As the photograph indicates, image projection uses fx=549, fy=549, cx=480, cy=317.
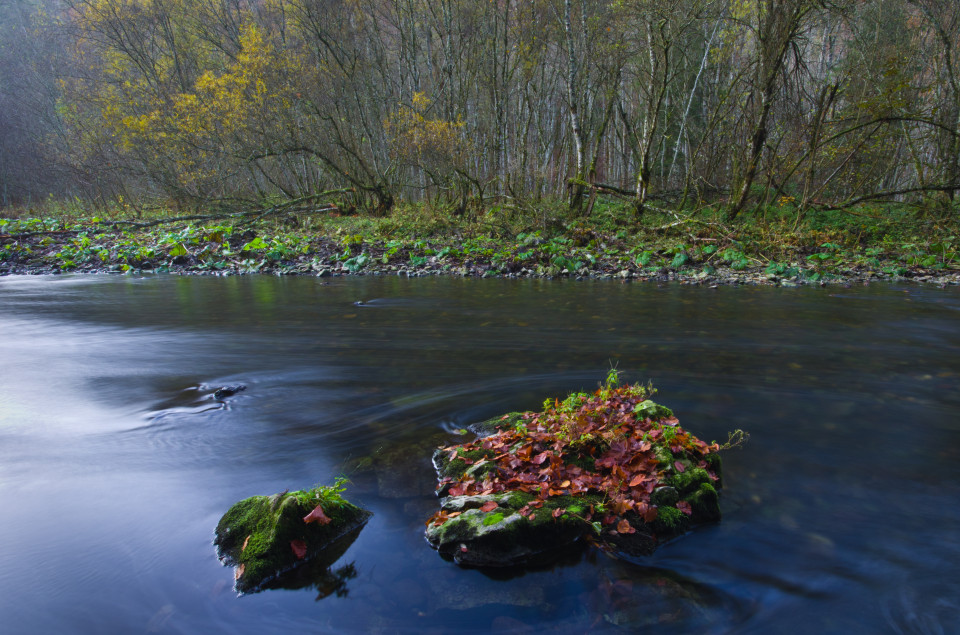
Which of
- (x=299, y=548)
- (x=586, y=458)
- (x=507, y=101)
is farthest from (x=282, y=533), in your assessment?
(x=507, y=101)

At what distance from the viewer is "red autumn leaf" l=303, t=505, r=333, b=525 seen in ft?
8.64

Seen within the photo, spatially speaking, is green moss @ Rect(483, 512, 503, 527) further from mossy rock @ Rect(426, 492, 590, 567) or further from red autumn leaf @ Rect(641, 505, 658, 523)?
red autumn leaf @ Rect(641, 505, 658, 523)

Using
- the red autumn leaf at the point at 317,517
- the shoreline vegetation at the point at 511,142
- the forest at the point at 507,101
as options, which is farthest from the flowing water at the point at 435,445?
the forest at the point at 507,101

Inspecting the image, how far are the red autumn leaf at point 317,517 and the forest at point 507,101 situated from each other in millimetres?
13779

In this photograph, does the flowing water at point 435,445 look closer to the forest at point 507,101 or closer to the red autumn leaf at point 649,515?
the red autumn leaf at point 649,515

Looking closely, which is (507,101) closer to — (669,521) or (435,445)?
(435,445)

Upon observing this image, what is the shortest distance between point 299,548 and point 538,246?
1181 cm

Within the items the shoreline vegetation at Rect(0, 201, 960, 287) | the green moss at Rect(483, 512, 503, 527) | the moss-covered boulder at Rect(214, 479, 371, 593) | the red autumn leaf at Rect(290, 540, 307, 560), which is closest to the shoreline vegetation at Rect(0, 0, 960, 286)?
the shoreline vegetation at Rect(0, 201, 960, 287)

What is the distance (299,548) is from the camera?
2580mm

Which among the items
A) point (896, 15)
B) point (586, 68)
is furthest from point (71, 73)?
point (896, 15)

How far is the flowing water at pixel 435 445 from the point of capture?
2334 millimetres

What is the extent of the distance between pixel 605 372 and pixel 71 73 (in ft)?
117

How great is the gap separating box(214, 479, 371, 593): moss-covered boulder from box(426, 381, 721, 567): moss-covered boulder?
1.57ft

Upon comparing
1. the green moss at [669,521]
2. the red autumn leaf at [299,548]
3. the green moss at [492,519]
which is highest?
the green moss at [492,519]
